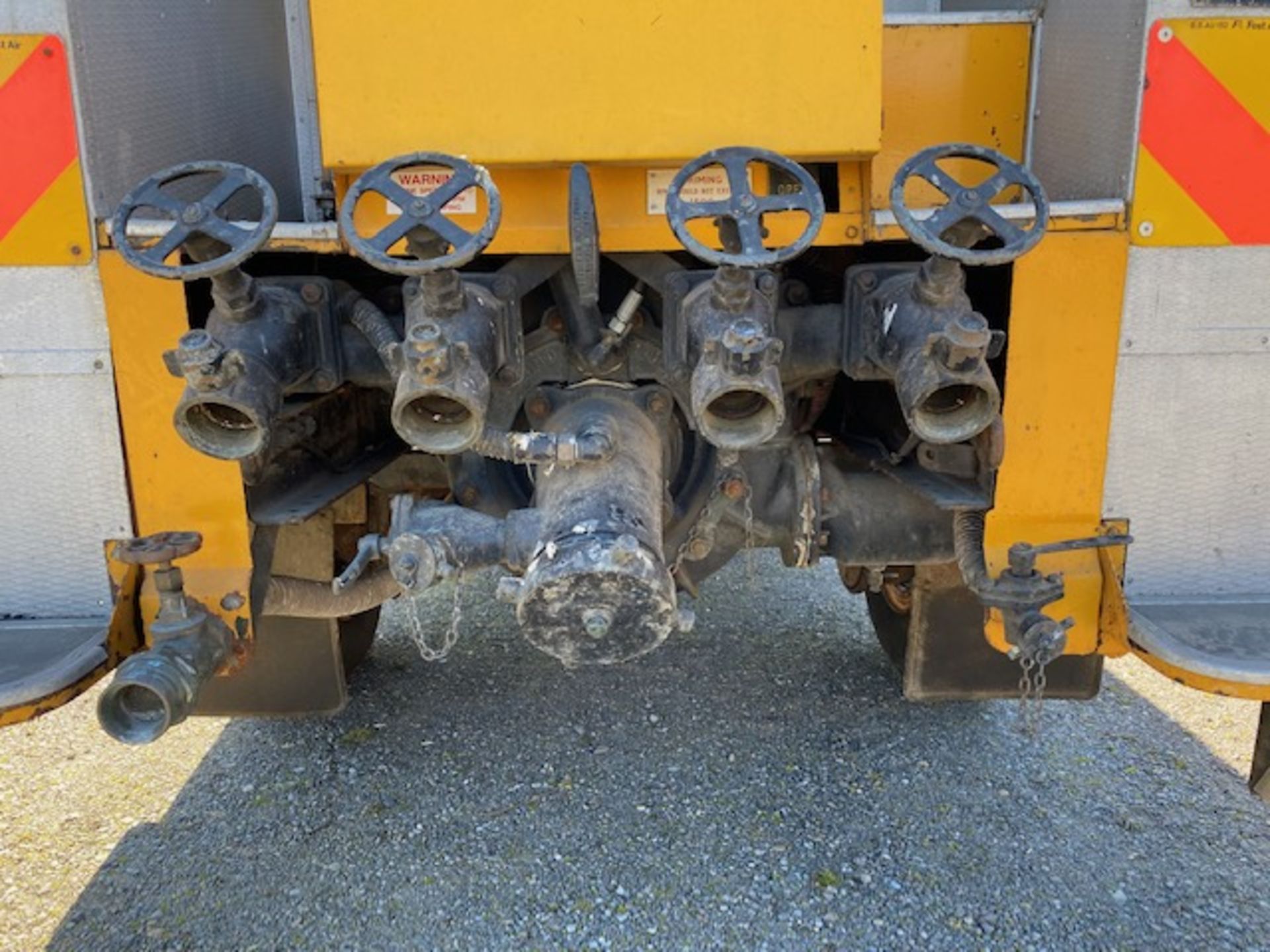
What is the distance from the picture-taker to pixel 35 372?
1.94 m

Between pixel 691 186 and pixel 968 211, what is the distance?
1.75 ft

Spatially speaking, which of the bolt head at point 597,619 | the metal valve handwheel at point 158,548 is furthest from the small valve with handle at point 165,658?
the bolt head at point 597,619

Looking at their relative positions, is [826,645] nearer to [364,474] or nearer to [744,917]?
[744,917]

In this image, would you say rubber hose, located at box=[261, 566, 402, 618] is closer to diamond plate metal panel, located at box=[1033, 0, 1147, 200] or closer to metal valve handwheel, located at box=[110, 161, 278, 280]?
metal valve handwheel, located at box=[110, 161, 278, 280]

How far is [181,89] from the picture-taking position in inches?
86.4

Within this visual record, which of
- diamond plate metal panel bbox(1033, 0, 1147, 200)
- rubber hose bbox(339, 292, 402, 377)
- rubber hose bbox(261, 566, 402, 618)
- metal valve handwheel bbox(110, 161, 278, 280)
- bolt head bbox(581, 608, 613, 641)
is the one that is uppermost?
diamond plate metal panel bbox(1033, 0, 1147, 200)

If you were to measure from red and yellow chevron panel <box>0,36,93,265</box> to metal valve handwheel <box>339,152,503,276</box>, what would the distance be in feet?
1.95

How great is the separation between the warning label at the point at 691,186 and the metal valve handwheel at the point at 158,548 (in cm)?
103

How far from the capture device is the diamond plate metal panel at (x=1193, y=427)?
6.44ft

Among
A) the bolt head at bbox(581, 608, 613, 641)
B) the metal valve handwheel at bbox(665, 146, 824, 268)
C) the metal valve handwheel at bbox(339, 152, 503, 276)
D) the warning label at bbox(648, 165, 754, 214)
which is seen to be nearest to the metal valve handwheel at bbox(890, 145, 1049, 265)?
the metal valve handwheel at bbox(665, 146, 824, 268)

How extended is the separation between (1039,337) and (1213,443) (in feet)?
1.33

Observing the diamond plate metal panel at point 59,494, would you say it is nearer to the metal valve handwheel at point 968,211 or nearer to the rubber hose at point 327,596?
the rubber hose at point 327,596

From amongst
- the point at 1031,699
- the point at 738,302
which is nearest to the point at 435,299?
the point at 738,302

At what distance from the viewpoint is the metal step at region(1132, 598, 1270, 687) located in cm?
183
